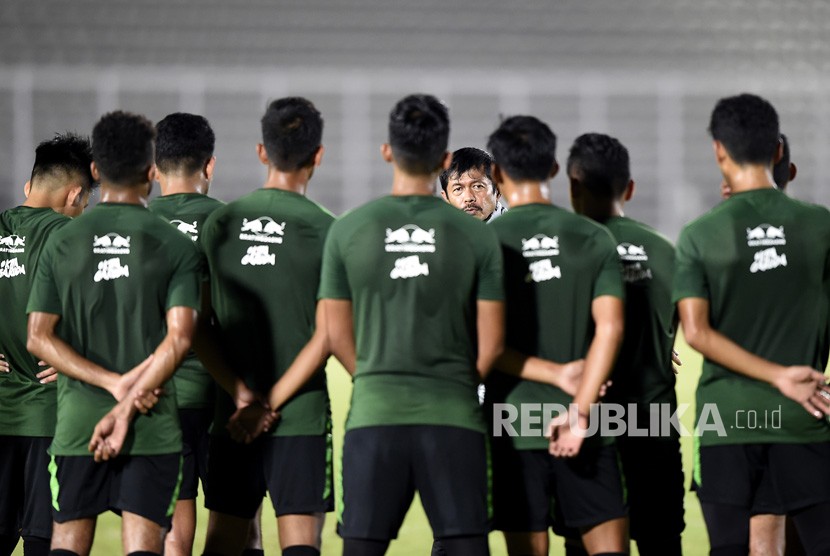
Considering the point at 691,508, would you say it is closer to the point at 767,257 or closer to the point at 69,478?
the point at 767,257

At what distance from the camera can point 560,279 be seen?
168 inches

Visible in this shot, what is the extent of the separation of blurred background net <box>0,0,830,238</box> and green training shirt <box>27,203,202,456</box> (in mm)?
15590

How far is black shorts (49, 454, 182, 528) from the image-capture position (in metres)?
4.32

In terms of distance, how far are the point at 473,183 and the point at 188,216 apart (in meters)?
1.62

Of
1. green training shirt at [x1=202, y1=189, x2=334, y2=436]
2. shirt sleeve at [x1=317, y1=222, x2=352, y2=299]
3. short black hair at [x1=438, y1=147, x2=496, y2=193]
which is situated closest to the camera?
shirt sleeve at [x1=317, y1=222, x2=352, y2=299]

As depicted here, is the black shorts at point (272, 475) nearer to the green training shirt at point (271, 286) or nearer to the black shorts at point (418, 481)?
the green training shirt at point (271, 286)

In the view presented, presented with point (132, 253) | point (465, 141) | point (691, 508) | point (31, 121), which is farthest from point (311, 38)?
point (132, 253)

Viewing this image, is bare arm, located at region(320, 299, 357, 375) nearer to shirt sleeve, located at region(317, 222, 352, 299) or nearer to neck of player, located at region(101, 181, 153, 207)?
shirt sleeve, located at region(317, 222, 352, 299)

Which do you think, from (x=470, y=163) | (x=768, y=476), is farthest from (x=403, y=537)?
(x=768, y=476)

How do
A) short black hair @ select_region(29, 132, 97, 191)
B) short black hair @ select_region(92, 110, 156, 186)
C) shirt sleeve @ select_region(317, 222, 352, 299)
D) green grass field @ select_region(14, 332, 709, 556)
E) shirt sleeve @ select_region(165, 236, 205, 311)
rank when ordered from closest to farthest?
shirt sleeve @ select_region(317, 222, 352, 299) < shirt sleeve @ select_region(165, 236, 205, 311) < short black hair @ select_region(92, 110, 156, 186) < short black hair @ select_region(29, 132, 97, 191) < green grass field @ select_region(14, 332, 709, 556)

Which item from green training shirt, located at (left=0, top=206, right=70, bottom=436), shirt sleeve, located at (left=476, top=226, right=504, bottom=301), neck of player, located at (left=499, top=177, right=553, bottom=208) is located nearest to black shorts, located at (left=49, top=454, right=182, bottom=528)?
green training shirt, located at (left=0, top=206, right=70, bottom=436)

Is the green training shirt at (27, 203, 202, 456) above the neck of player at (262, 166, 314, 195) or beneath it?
beneath

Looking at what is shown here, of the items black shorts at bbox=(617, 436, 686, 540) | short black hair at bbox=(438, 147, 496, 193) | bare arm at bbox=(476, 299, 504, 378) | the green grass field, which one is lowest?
the green grass field

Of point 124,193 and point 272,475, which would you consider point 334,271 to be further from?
point 272,475
